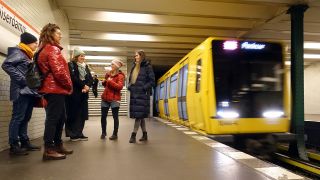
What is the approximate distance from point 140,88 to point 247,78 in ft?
8.04

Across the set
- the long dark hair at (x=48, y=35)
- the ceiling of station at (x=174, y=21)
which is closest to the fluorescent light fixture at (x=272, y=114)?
the ceiling of station at (x=174, y=21)

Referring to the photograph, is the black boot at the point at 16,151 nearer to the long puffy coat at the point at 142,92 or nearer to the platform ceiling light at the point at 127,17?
the long puffy coat at the point at 142,92

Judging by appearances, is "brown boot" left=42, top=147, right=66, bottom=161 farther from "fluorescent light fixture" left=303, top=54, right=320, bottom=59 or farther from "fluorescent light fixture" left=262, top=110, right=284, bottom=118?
"fluorescent light fixture" left=303, top=54, right=320, bottom=59

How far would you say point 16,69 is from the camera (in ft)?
14.1

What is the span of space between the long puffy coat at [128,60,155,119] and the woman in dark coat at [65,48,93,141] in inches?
39.2

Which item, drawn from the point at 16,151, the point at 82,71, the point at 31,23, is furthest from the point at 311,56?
the point at 16,151

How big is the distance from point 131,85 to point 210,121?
188 cm

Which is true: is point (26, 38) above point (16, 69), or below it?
above

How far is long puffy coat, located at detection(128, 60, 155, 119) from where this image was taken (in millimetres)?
5824

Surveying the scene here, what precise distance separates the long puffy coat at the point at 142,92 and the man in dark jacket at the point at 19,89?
1.94m

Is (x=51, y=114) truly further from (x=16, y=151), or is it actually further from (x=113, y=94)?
(x=113, y=94)

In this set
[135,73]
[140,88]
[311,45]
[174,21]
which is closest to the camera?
[140,88]

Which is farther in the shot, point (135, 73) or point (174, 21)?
point (174, 21)

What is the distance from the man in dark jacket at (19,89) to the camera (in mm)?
4266
